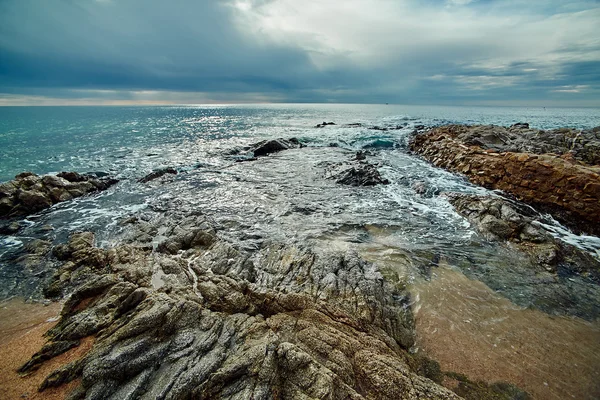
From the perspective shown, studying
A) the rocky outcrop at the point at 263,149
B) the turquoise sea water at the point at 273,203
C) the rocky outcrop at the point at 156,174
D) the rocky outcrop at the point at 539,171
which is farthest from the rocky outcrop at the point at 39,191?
the rocky outcrop at the point at 539,171

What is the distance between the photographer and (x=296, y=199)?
19016 millimetres

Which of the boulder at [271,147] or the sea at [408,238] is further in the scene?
the boulder at [271,147]

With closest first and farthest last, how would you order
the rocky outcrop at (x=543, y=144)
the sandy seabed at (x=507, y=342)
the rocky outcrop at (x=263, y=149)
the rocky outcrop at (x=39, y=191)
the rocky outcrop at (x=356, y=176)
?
the sandy seabed at (x=507, y=342), the rocky outcrop at (x=39, y=191), the rocky outcrop at (x=356, y=176), the rocky outcrop at (x=543, y=144), the rocky outcrop at (x=263, y=149)

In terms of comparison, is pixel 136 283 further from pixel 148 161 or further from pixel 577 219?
pixel 148 161

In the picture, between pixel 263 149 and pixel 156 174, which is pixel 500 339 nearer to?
pixel 156 174

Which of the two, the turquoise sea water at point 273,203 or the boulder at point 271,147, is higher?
the boulder at point 271,147

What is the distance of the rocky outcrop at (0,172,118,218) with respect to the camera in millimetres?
16794

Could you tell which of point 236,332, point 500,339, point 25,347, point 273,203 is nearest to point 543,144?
point 273,203

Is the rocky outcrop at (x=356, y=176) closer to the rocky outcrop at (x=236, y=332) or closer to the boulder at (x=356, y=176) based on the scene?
the boulder at (x=356, y=176)

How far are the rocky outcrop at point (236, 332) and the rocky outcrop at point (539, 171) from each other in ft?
44.8

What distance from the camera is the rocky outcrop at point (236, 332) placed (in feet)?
17.0

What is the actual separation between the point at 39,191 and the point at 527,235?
98.8 feet

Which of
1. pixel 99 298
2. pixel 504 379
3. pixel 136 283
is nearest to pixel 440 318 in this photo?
pixel 504 379

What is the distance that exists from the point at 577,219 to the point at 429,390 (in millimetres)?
16160
